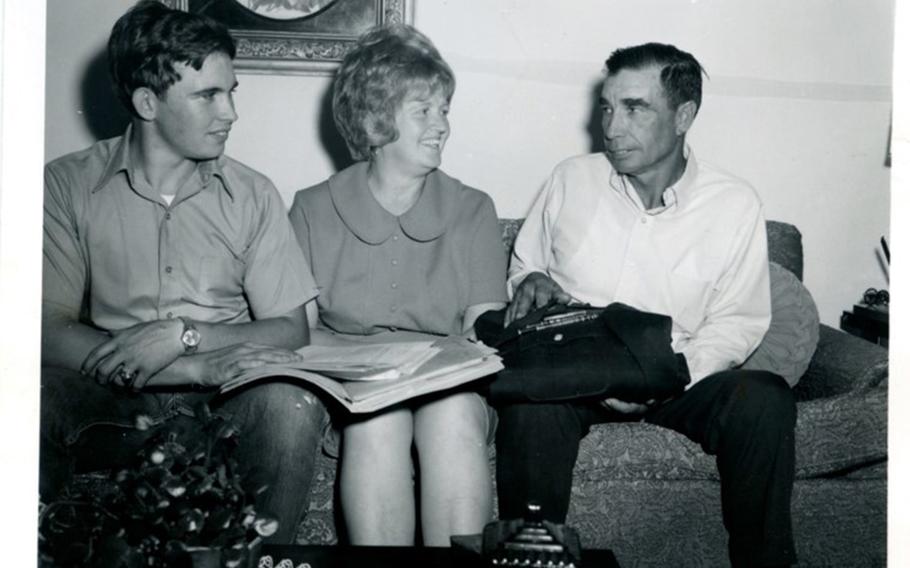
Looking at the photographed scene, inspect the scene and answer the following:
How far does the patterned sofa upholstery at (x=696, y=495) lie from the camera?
1.64 meters

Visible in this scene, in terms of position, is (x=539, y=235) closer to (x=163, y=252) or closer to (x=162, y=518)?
(x=163, y=252)

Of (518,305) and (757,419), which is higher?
(518,305)

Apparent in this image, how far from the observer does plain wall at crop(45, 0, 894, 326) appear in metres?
2.19

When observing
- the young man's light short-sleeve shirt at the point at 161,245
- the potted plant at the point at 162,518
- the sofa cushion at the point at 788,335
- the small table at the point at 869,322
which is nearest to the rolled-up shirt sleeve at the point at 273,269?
the young man's light short-sleeve shirt at the point at 161,245

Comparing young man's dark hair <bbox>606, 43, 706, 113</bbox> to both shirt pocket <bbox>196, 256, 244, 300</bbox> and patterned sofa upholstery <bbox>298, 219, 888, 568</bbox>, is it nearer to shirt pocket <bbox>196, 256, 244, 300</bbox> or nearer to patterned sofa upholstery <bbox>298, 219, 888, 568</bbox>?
patterned sofa upholstery <bbox>298, 219, 888, 568</bbox>

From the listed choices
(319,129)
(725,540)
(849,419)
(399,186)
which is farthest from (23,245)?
(849,419)

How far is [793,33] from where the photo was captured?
2197 mm

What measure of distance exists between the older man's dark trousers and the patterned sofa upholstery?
0.18 ft

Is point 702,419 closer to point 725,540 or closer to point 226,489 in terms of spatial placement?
point 725,540

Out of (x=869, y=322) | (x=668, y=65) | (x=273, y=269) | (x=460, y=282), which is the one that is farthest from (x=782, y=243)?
(x=273, y=269)

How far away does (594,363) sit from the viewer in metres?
1.60

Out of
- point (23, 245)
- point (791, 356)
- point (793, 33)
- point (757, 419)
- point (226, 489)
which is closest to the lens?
point (226, 489)

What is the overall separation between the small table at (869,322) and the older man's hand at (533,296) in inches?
33.0

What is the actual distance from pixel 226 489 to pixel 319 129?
1.44 metres
